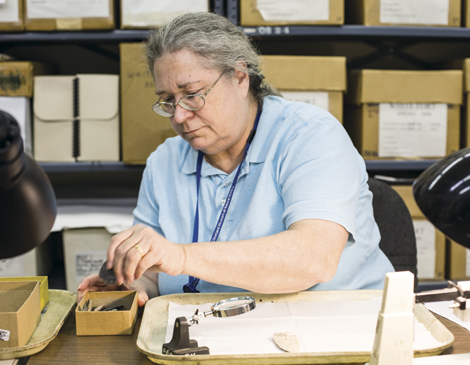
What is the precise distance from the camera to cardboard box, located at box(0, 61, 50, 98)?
5.54 ft

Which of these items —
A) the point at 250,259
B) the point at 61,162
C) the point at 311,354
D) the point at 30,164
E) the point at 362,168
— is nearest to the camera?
the point at 30,164

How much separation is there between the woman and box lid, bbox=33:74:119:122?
52 cm

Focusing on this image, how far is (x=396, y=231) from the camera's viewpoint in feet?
4.18

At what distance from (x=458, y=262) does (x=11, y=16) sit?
199 centimetres

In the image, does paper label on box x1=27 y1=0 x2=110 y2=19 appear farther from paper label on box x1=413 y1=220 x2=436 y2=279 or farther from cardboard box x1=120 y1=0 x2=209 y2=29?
paper label on box x1=413 y1=220 x2=436 y2=279

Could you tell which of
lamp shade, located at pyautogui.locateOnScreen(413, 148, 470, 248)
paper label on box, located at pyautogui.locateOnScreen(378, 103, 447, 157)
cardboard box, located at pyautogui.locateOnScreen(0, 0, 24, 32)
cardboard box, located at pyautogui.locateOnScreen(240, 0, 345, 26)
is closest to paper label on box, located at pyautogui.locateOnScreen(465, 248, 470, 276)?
paper label on box, located at pyautogui.locateOnScreen(378, 103, 447, 157)

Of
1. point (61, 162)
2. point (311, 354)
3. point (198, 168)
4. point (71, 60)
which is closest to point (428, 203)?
point (311, 354)

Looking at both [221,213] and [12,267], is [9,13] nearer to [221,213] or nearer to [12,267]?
[12,267]

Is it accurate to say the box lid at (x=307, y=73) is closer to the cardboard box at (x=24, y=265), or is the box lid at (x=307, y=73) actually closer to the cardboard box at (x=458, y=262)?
the cardboard box at (x=458, y=262)

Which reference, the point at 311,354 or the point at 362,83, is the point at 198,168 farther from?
the point at 362,83

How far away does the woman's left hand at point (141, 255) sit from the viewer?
30.1 inches

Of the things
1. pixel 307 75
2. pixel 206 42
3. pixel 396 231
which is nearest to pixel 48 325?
pixel 206 42

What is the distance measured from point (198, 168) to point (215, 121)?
0.16 metres

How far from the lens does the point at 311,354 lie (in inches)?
27.4
